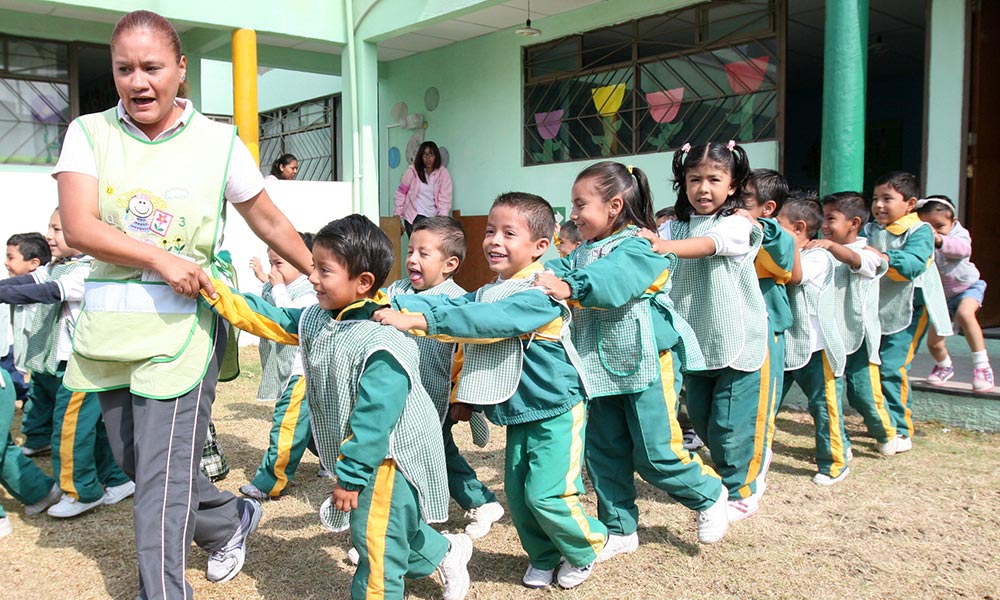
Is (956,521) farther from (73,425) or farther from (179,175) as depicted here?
(73,425)

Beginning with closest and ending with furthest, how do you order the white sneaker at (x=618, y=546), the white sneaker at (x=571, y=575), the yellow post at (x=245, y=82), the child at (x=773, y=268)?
the white sneaker at (x=571, y=575) → the white sneaker at (x=618, y=546) → the child at (x=773, y=268) → the yellow post at (x=245, y=82)

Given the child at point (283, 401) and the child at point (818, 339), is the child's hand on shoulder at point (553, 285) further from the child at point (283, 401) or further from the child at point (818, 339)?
the child at point (818, 339)

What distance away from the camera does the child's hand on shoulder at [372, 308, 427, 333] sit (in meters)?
2.11

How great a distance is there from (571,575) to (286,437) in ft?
5.16

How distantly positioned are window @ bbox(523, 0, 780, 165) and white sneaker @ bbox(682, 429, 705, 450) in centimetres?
335

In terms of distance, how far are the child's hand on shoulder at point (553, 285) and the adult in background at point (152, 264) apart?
928mm

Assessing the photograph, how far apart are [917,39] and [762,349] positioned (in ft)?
28.8

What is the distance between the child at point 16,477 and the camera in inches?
128

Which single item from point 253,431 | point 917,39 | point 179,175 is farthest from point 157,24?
point 917,39

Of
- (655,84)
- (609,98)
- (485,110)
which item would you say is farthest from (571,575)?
(485,110)

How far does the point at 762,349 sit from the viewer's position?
3.24 m

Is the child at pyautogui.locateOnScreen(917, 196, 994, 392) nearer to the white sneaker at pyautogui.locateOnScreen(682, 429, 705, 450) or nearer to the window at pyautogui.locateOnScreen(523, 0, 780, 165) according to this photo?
the white sneaker at pyautogui.locateOnScreen(682, 429, 705, 450)

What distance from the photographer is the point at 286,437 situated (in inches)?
143

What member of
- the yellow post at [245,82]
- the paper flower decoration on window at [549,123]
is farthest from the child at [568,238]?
the yellow post at [245,82]
